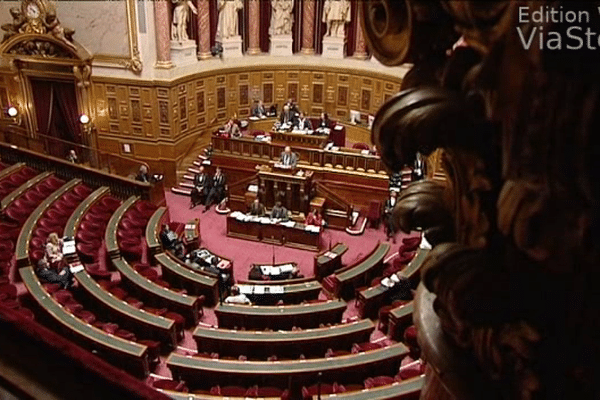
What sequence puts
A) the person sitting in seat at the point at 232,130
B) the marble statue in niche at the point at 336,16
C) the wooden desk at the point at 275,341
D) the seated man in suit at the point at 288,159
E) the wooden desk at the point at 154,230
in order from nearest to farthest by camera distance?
the wooden desk at the point at 275,341, the wooden desk at the point at 154,230, the seated man in suit at the point at 288,159, the person sitting in seat at the point at 232,130, the marble statue in niche at the point at 336,16

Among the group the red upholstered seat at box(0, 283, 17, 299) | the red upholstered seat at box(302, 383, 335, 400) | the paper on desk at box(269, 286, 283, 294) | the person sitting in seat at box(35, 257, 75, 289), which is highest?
the red upholstered seat at box(0, 283, 17, 299)

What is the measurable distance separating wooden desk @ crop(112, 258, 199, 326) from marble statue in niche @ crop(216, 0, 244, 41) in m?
10.7

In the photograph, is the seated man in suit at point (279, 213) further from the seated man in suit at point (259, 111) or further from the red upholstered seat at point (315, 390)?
the red upholstered seat at point (315, 390)

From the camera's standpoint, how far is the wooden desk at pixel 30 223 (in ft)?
33.4

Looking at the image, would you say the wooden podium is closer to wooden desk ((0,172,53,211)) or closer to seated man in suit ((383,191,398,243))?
seated man in suit ((383,191,398,243))

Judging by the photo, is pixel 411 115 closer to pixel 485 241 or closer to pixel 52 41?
pixel 485 241

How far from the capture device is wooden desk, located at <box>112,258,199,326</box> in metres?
9.72

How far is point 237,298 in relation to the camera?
10.1 metres

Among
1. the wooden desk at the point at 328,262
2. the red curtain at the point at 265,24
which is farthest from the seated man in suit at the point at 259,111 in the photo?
the wooden desk at the point at 328,262

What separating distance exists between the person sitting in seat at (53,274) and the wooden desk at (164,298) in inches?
39.6

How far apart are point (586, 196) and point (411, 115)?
11.9 inches

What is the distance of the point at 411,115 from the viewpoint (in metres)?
0.93

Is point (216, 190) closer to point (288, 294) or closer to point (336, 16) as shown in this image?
point (288, 294)

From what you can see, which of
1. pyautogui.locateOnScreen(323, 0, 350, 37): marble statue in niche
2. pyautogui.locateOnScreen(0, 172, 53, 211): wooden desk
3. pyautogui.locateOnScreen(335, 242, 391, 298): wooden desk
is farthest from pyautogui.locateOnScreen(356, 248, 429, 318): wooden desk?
pyautogui.locateOnScreen(323, 0, 350, 37): marble statue in niche
